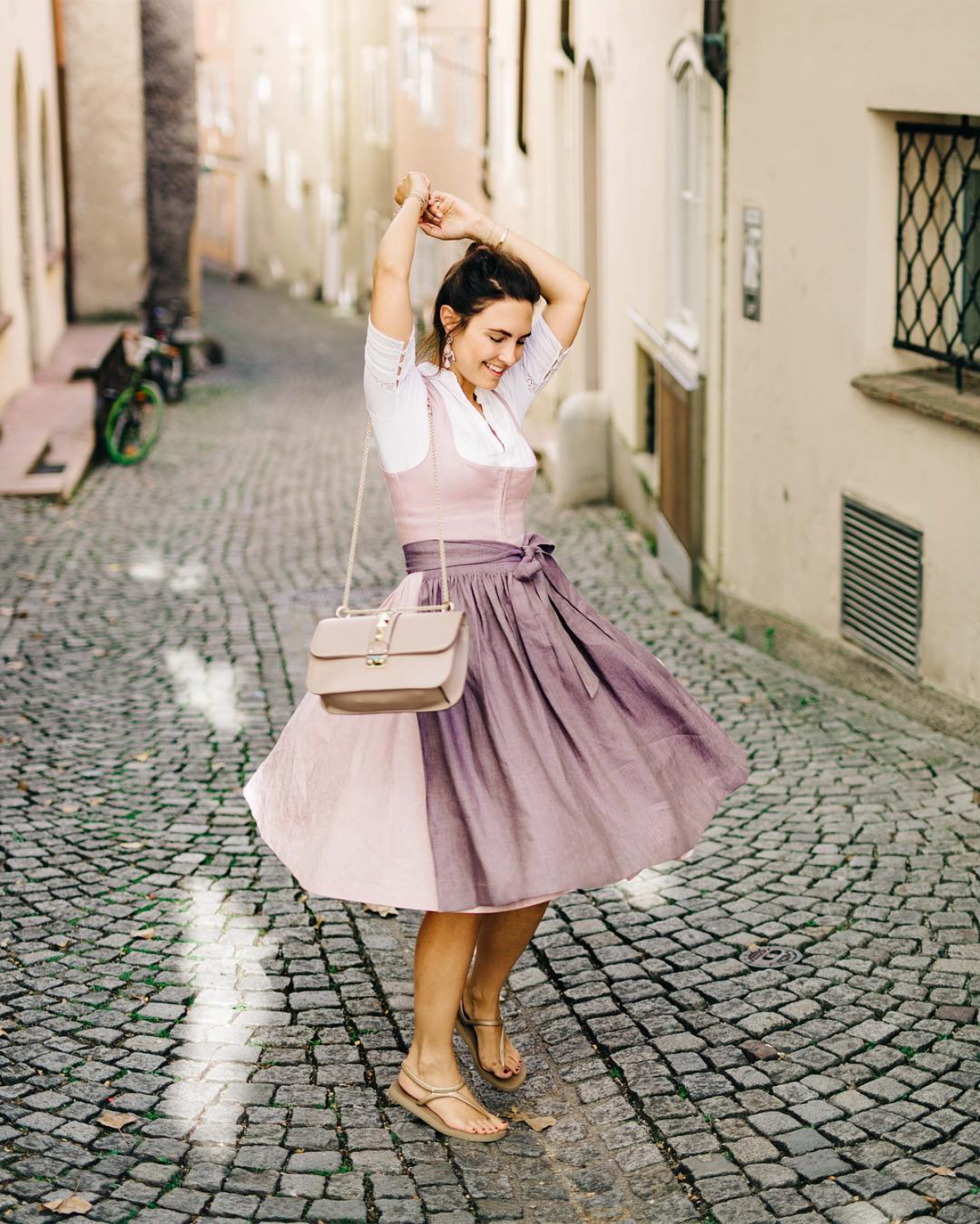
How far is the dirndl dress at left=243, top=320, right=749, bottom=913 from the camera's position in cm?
358

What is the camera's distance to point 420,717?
143 inches

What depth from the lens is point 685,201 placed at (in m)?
10.4

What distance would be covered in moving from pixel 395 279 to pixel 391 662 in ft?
2.60

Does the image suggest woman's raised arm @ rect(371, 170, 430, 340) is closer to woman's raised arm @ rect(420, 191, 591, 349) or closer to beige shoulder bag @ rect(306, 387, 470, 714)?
woman's raised arm @ rect(420, 191, 591, 349)

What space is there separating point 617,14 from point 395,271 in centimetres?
888

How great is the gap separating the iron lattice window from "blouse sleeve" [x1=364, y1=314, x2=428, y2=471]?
3671 mm

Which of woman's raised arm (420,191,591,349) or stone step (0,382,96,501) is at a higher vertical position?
woman's raised arm (420,191,591,349)

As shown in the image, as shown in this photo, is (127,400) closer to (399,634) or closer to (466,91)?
(466,91)

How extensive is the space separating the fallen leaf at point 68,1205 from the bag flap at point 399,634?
1209mm

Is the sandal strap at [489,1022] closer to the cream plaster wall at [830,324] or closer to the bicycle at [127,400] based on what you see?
the cream plaster wall at [830,324]

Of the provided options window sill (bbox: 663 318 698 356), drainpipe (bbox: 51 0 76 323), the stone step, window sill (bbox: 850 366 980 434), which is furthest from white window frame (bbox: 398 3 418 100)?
window sill (bbox: 850 366 980 434)

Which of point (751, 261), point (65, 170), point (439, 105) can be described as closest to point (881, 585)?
point (751, 261)

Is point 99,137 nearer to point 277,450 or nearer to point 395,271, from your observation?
point 277,450

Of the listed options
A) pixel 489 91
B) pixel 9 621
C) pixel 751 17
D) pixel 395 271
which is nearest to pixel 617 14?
pixel 751 17
